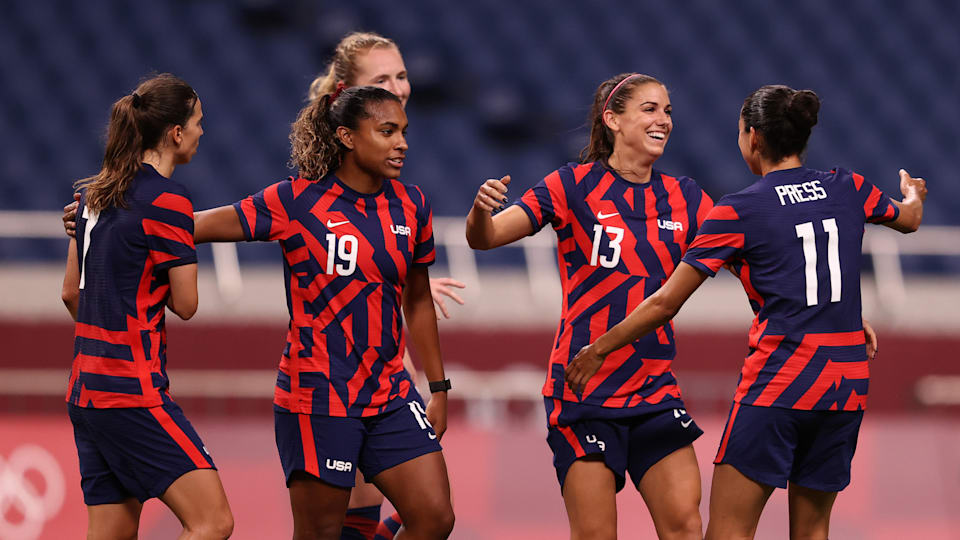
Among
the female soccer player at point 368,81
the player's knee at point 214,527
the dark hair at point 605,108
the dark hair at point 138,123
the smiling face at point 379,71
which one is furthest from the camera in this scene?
the smiling face at point 379,71

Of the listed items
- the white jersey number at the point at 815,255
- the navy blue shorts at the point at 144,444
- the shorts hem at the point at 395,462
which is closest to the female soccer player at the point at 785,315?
the white jersey number at the point at 815,255

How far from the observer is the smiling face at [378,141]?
420 centimetres

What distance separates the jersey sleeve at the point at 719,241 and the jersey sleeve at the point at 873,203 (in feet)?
1.49

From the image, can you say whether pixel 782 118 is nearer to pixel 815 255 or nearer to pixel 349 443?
pixel 815 255

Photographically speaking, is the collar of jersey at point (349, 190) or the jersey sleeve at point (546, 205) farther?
the jersey sleeve at point (546, 205)

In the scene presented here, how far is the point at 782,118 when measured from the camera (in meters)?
4.06

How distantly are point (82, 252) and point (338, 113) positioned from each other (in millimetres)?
980

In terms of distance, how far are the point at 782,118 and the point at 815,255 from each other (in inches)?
18.2

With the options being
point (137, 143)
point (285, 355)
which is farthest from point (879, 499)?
point (137, 143)

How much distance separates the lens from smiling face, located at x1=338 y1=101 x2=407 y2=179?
4203 mm

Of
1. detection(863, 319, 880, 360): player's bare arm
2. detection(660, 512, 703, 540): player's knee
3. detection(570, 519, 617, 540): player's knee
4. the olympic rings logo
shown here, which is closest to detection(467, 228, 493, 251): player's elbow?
detection(570, 519, 617, 540): player's knee

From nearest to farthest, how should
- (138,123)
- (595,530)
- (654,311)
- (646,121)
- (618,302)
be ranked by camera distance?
(138,123) < (654,311) < (595,530) < (618,302) < (646,121)

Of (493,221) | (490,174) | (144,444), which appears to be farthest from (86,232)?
(490,174)

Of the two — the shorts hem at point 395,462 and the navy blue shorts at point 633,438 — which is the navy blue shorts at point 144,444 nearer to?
the shorts hem at point 395,462
